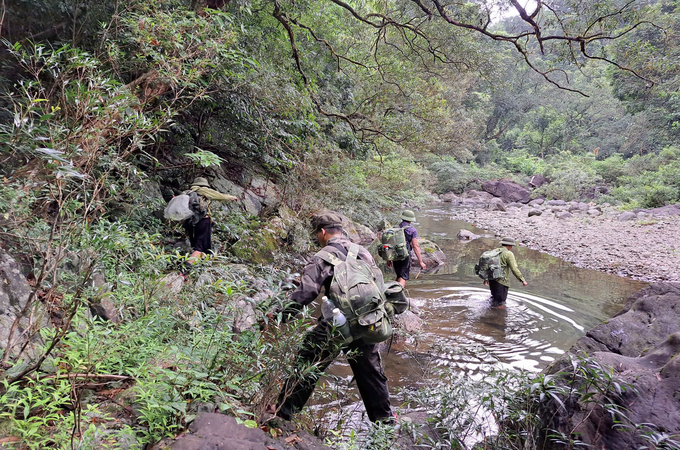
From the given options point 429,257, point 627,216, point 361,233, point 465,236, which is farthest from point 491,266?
point 627,216

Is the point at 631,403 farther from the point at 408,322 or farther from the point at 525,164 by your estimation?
the point at 525,164

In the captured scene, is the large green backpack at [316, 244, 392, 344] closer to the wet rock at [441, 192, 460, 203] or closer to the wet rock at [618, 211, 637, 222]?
the wet rock at [618, 211, 637, 222]

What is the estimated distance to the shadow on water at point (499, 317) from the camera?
4723 millimetres

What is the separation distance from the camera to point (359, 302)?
2707mm

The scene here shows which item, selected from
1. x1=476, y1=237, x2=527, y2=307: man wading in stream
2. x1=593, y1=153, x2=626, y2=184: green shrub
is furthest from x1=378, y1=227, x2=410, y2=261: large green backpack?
x1=593, y1=153, x2=626, y2=184: green shrub

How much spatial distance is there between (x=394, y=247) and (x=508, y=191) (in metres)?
24.6

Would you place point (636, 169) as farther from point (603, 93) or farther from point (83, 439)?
point (83, 439)

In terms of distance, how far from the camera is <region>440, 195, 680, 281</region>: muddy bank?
976 cm

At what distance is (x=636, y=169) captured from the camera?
2238 cm

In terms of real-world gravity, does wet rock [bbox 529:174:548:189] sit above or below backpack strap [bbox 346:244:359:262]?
above

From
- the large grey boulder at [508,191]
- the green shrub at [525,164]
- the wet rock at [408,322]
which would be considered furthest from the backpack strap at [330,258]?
the green shrub at [525,164]

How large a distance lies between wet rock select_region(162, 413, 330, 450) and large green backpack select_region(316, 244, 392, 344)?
0.93 metres

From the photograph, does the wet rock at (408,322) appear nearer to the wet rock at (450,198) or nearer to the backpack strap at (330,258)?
the backpack strap at (330,258)

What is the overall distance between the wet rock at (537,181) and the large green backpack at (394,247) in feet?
88.0
